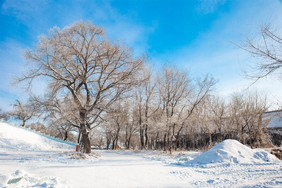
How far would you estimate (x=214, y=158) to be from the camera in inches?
342

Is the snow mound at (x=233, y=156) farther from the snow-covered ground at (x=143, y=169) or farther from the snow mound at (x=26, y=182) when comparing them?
the snow mound at (x=26, y=182)

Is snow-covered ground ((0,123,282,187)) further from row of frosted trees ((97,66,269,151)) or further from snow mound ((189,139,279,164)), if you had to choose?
row of frosted trees ((97,66,269,151))

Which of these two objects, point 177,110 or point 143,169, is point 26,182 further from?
point 177,110

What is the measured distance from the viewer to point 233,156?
8.68m

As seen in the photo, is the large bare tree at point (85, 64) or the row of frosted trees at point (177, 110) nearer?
the large bare tree at point (85, 64)

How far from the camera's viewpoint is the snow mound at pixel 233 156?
843cm

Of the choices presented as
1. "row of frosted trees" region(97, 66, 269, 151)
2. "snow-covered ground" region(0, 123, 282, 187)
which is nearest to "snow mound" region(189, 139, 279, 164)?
"snow-covered ground" region(0, 123, 282, 187)

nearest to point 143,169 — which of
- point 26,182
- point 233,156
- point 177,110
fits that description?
point 26,182

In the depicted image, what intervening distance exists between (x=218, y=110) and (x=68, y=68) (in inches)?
978

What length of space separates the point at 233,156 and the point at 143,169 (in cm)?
518

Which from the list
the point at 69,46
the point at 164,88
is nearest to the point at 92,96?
the point at 69,46

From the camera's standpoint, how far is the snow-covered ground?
4195 millimetres

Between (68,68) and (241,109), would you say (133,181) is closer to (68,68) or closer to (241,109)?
(68,68)

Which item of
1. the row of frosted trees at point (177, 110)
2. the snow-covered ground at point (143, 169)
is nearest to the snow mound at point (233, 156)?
the snow-covered ground at point (143, 169)
